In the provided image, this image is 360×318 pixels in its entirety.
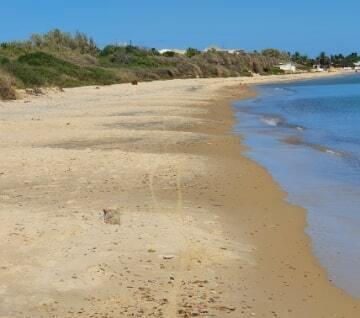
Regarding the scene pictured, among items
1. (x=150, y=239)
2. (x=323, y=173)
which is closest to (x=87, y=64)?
(x=323, y=173)

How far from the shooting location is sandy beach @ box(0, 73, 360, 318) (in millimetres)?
4422

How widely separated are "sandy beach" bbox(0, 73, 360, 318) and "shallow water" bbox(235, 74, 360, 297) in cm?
22

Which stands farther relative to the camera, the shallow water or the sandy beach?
the shallow water

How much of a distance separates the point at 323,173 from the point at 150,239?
551 cm

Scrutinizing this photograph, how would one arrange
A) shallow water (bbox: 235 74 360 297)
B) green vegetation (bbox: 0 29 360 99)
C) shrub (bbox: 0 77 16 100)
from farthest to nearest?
1. green vegetation (bbox: 0 29 360 99)
2. shrub (bbox: 0 77 16 100)
3. shallow water (bbox: 235 74 360 297)

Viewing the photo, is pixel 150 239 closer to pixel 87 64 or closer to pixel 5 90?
pixel 5 90

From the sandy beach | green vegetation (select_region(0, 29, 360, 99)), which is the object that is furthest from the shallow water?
green vegetation (select_region(0, 29, 360, 99))

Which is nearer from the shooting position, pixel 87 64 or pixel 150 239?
pixel 150 239

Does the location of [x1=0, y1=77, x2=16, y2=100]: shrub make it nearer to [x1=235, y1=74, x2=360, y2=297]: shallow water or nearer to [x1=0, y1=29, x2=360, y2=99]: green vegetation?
[x1=0, y1=29, x2=360, y2=99]: green vegetation

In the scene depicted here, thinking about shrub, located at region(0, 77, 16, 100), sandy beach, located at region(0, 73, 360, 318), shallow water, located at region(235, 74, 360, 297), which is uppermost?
shrub, located at region(0, 77, 16, 100)

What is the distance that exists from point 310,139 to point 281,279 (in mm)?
11995

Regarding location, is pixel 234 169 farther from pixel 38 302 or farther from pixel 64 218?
pixel 38 302

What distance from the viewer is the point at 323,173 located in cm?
1063

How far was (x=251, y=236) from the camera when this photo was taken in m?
6.35
